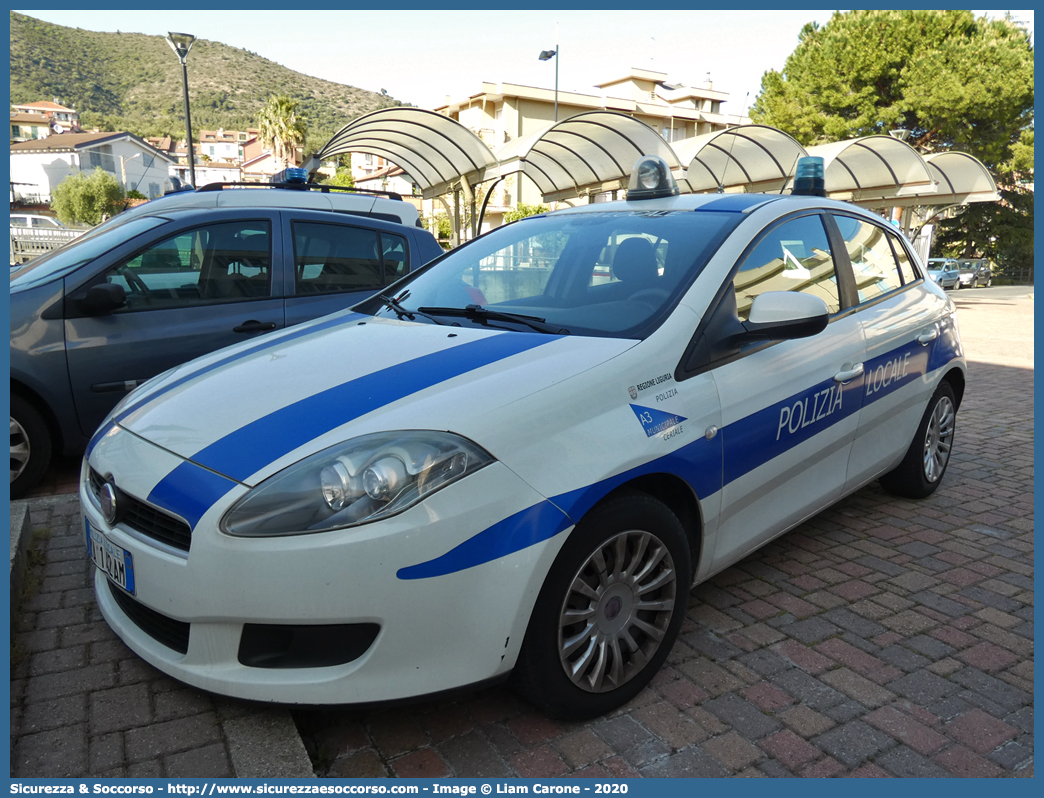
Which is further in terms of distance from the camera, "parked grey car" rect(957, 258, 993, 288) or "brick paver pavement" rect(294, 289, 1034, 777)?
"parked grey car" rect(957, 258, 993, 288)

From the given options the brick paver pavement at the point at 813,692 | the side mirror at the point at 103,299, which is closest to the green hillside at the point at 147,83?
the side mirror at the point at 103,299

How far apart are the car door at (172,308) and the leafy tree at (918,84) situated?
33.2m

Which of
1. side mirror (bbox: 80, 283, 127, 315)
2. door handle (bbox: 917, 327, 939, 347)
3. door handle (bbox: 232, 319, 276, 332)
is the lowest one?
door handle (bbox: 917, 327, 939, 347)

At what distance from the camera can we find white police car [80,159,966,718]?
1.99 meters

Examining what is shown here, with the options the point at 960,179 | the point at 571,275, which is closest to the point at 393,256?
the point at 571,275

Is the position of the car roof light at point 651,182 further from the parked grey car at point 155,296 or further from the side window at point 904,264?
the parked grey car at point 155,296

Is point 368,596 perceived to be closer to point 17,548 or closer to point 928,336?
point 17,548

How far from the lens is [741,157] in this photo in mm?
20297

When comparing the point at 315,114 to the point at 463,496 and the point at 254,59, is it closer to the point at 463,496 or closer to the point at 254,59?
the point at 254,59

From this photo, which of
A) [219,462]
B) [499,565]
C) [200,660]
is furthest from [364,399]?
[200,660]

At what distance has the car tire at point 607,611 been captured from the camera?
2.17 metres

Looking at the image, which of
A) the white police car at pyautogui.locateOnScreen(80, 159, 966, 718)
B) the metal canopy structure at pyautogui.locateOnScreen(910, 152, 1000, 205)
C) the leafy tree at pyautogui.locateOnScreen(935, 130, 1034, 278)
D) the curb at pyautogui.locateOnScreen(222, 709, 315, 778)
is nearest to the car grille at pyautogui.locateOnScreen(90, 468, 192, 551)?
the white police car at pyautogui.locateOnScreen(80, 159, 966, 718)

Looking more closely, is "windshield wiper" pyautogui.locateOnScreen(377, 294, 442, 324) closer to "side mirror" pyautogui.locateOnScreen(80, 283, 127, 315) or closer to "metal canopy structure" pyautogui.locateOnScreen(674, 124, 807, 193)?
"side mirror" pyautogui.locateOnScreen(80, 283, 127, 315)

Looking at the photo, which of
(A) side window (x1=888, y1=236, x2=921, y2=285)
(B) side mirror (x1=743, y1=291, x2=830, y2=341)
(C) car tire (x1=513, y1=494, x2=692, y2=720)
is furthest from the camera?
(A) side window (x1=888, y1=236, x2=921, y2=285)
